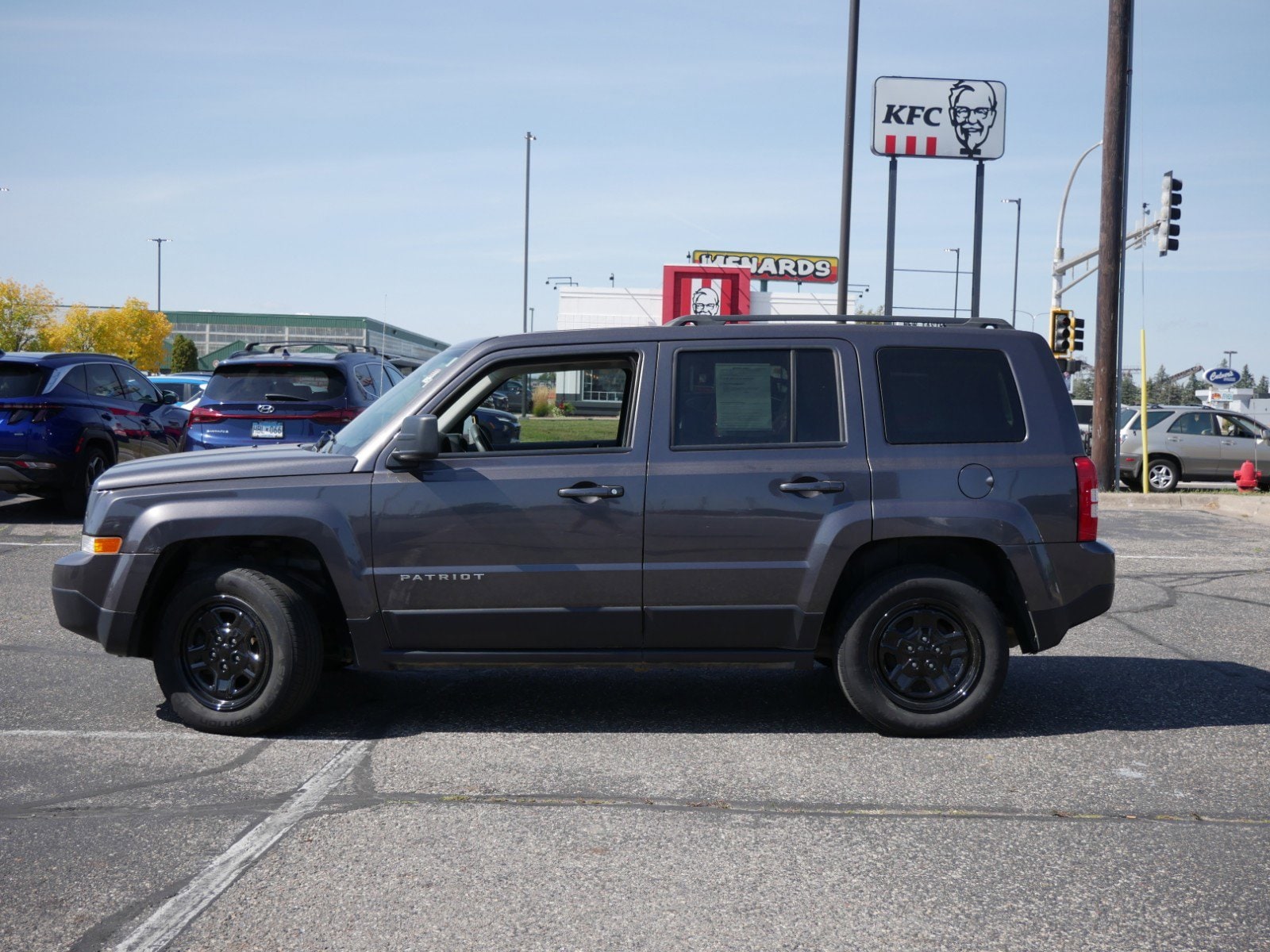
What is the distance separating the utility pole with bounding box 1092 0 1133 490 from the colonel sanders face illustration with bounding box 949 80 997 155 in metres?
6.98

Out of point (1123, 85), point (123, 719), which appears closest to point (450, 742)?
point (123, 719)

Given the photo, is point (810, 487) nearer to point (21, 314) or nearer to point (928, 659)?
point (928, 659)

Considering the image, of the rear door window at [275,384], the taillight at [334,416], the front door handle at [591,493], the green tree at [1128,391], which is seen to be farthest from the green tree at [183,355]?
the front door handle at [591,493]

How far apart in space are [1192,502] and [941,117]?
37.2 feet

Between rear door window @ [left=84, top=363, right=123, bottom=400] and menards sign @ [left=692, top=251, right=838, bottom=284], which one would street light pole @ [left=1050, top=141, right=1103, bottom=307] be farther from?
menards sign @ [left=692, top=251, right=838, bottom=284]

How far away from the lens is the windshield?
5707 millimetres

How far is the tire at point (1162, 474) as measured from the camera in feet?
71.9

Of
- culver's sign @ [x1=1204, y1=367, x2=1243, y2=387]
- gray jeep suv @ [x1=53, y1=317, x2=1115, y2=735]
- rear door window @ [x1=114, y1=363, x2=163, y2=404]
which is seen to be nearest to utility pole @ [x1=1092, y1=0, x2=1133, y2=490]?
rear door window @ [x1=114, y1=363, x2=163, y2=404]

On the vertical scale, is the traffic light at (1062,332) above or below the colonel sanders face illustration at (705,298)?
below

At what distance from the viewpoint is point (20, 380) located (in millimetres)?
13484

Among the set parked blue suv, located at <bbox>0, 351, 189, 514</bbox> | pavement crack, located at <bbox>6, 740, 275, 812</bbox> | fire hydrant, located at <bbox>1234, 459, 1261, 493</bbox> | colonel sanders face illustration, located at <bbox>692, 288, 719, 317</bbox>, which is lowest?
pavement crack, located at <bbox>6, 740, 275, 812</bbox>

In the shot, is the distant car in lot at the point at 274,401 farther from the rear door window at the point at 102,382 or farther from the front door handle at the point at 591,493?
the front door handle at the point at 591,493

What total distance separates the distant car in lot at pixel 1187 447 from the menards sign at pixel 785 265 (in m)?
63.5

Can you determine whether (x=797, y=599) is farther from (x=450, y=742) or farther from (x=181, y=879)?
(x=181, y=879)
